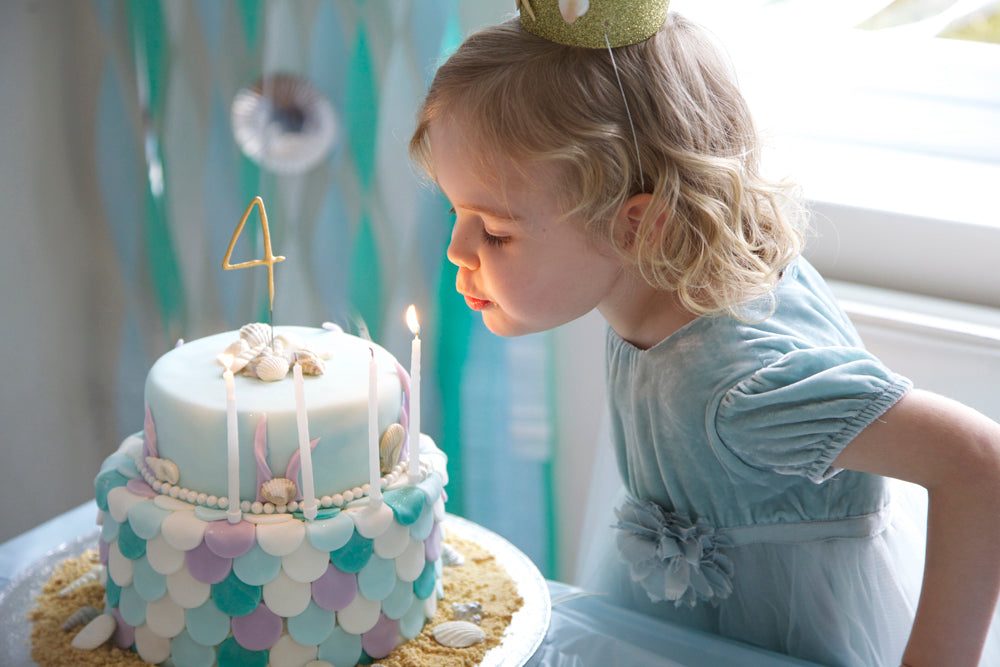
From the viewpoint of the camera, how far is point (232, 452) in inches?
30.0

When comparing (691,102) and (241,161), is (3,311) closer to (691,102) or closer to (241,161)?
(241,161)

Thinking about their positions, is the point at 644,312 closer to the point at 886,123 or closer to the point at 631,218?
the point at 631,218

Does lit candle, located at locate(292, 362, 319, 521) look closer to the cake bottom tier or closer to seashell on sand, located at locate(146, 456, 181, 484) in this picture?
the cake bottom tier

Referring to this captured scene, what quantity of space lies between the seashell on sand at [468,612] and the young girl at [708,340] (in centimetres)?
17

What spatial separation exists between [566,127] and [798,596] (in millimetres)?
542

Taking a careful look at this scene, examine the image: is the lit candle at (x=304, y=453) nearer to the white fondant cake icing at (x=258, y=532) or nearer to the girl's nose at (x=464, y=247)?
the white fondant cake icing at (x=258, y=532)

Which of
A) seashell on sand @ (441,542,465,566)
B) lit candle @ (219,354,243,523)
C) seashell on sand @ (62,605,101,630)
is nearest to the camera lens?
lit candle @ (219,354,243,523)

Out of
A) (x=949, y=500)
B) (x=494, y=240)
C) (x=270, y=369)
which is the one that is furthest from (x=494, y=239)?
(x=949, y=500)

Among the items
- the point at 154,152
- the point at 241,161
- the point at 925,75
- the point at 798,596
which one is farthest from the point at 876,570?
the point at 154,152

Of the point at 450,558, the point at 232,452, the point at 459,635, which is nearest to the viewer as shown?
the point at 232,452

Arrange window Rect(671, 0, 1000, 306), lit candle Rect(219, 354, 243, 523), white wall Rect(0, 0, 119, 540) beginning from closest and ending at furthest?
1. lit candle Rect(219, 354, 243, 523)
2. window Rect(671, 0, 1000, 306)
3. white wall Rect(0, 0, 119, 540)

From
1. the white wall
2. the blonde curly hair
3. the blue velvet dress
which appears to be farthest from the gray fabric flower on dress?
the white wall

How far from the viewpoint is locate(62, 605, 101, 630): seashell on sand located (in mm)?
858

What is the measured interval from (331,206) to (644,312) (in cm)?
67
